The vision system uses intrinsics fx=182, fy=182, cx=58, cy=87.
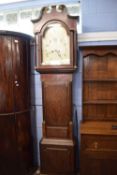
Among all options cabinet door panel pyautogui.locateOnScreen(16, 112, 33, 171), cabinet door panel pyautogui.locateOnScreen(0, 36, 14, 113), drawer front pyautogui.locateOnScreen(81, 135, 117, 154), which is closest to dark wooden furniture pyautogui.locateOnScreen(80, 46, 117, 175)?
drawer front pyautogui.locateOnScreen(81, 135, 117, 154)

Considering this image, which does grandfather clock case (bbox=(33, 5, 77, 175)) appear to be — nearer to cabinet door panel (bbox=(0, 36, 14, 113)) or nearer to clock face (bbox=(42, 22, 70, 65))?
clock face (bbox=(42, 22, 70, 65))

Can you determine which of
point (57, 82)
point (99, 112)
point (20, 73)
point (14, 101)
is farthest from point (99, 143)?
point (20, 73)

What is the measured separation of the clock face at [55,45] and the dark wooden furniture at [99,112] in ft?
0.91

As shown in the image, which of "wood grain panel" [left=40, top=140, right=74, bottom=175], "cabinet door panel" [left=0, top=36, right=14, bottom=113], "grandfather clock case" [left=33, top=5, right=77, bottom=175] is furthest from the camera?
"wood grain panel" [left=40, top=140, right=74, bottom=175]

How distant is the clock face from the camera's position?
2.22m

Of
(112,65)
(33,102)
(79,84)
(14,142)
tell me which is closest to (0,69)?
(33,102)

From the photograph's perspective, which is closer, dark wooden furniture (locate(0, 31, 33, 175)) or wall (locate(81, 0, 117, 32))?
dark wooden furniture (locate(0, 31, 33, 175))

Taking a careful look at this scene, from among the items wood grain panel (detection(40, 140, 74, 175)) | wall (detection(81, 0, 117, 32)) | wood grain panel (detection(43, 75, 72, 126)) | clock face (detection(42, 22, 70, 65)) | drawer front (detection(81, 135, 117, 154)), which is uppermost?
wall (detection(81, 0, 117, 32))

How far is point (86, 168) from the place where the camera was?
2.18 m

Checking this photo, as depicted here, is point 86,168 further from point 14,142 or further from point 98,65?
point 98,65

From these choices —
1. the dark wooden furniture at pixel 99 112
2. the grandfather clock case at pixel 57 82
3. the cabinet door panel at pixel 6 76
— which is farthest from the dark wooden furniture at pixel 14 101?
the dark wooden furniture at pixel 99 112

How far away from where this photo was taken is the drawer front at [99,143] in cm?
210

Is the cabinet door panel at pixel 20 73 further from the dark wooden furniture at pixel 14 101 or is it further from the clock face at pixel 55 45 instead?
the clock face at pixel 55 45

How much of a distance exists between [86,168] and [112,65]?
4.39ft
